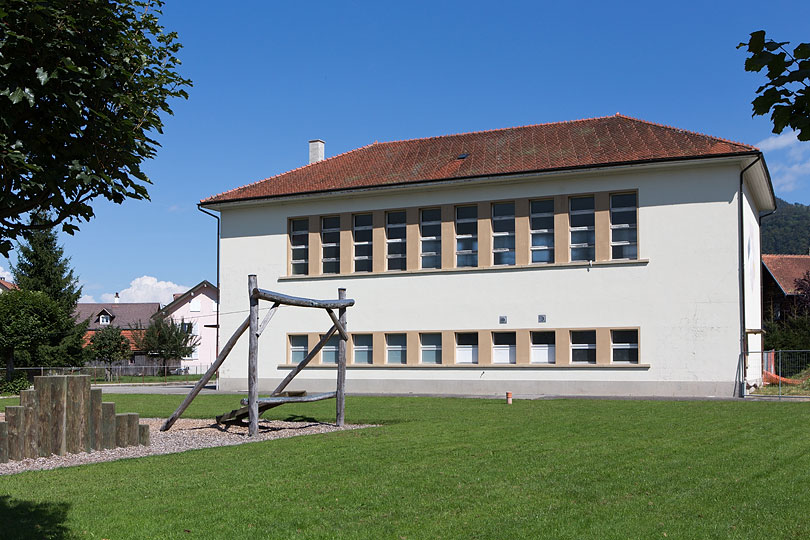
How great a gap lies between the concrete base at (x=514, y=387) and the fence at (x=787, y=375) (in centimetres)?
181

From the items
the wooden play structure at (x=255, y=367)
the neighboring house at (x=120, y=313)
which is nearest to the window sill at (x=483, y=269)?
the wooden play structure at (x=255, y=367)

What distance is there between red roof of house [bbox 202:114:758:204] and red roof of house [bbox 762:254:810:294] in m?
28.9

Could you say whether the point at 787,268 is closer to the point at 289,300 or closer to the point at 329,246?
the point at 329,246

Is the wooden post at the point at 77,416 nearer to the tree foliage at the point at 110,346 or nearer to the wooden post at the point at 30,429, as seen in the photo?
the wooden post at the point at 30,429

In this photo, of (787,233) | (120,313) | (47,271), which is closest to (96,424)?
(47,271)

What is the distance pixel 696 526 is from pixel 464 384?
23.9m

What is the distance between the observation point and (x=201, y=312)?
264ft

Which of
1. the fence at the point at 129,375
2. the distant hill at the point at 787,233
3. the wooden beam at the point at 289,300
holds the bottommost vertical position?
the fence at the point at 129,375

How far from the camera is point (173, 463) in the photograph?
38.2 feet

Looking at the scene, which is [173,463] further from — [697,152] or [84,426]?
[697,152]

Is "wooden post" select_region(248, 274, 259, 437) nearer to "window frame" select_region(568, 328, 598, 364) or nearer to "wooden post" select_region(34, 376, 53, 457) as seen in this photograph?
"wooden post" select_region(34, 376, 53, 457)

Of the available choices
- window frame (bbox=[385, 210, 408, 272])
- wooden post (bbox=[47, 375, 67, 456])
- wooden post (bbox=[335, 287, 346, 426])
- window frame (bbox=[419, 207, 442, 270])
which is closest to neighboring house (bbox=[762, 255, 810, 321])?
window frame (bbox=[419, 207, 442, 270])

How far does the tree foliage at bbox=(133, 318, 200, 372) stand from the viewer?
2446 inches

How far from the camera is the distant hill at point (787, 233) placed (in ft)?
359
